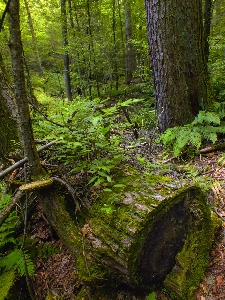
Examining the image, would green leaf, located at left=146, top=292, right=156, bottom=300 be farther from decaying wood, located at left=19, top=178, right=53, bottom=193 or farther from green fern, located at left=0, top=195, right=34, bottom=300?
decaying wood, located at left=19, top=178, right=53, bottom=193

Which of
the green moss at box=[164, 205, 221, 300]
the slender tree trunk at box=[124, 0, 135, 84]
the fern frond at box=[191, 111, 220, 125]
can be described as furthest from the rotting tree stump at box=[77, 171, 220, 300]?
the slender tree trunk at box=[124, 0, 135, 84]

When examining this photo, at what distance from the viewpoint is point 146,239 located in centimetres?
204

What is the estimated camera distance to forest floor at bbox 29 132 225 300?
2225 mm

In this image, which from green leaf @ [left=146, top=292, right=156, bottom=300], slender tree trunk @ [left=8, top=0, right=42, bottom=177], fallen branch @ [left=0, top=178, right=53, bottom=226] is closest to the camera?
slender tree trunk @ [left=8, top=0, right=42, bottom=177]

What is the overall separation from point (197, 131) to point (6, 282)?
3514 millimetres

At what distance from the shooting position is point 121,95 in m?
9.55

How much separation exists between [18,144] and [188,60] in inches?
127

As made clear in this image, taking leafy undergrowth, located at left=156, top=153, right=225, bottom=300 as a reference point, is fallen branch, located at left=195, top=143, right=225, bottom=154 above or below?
above

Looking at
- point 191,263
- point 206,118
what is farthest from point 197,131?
point 191,263

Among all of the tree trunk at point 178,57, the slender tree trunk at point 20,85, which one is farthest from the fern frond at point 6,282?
the tree trunk at point 178,57

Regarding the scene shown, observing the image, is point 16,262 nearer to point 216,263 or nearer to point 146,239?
point 146,239

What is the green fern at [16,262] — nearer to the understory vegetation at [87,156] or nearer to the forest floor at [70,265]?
the understory vegetation at [87,156]

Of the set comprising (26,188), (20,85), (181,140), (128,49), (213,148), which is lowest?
(213,148)

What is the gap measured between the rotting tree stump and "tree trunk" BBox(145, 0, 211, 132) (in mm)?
2106
